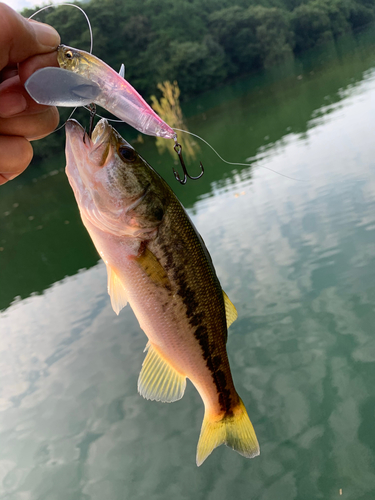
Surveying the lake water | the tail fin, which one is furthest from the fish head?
the lake water

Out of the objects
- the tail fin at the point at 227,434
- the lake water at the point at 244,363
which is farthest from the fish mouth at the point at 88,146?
the lake water at the point at 244,363

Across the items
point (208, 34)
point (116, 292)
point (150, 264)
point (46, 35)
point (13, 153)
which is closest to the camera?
point (46, 35)

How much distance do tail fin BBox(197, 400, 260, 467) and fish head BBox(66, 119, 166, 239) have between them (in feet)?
3.43

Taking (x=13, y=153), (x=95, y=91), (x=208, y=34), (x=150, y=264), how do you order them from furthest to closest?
1. (x=208, y=34)
2. (x=13, y=153)
3. (x=150, y=264)
4. (x=95, y=91)

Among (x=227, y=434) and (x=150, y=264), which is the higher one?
(x=150, y=264)

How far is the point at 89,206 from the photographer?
166 centimetres

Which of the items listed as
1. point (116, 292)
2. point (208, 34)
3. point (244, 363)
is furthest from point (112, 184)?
point (208, 34)

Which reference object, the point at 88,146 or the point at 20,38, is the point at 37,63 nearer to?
the point at 20,38

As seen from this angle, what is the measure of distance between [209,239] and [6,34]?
740cm

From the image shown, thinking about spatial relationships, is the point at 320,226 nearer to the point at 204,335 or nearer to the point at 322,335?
the point at 322,335

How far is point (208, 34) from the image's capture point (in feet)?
216

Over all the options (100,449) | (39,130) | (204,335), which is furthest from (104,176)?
(100,449)

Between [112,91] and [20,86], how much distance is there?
511 mm

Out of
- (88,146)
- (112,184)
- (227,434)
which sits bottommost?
(227,434)
